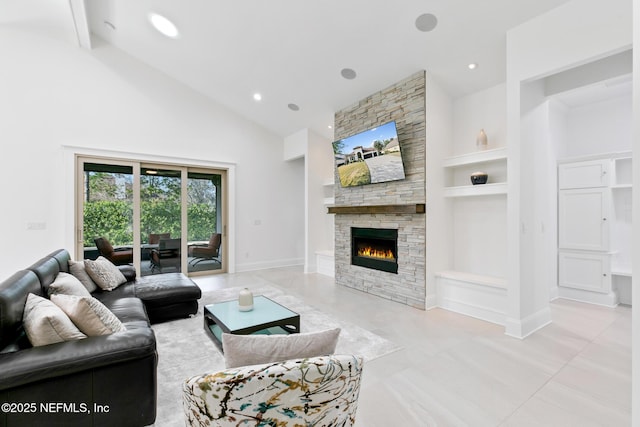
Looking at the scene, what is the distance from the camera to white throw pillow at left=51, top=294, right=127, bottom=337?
6.15 ft

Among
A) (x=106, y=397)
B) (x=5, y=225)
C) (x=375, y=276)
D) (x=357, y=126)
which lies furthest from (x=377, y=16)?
(x=5, y=225)

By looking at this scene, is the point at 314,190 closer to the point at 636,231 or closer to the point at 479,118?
the point at 479,118

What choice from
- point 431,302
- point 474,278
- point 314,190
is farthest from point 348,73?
point 431,302

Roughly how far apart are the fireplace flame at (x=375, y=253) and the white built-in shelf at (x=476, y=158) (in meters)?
1.53

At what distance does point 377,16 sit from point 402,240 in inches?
111

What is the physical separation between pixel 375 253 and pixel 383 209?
0.83m

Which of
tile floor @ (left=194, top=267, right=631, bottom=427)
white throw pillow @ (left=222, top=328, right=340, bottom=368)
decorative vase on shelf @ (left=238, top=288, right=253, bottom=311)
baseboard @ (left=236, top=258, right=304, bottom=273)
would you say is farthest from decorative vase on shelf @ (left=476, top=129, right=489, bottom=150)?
baseboard @ (left=236, top=258, right=304, bottom=273)

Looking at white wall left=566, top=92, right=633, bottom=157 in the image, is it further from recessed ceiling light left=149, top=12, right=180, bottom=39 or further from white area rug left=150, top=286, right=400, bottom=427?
recessed ceiling light left=149, top=12, right=180, bottom=39

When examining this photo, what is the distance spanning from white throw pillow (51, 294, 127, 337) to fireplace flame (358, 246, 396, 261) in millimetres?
Answer: 3563

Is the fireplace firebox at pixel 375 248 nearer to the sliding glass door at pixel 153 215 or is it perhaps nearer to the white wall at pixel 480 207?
the white wall at pixel 480 207

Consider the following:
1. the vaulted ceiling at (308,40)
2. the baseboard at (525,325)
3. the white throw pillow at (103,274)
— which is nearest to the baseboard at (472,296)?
the baseboard at (525,325)

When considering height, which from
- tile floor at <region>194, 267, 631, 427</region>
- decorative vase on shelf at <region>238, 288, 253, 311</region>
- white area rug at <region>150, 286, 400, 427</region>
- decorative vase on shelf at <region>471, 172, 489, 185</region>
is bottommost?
tile floor at <region>194, 267, 631, 427</region>

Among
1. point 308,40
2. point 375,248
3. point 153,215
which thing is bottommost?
point 375,248

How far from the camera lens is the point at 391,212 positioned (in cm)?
436
